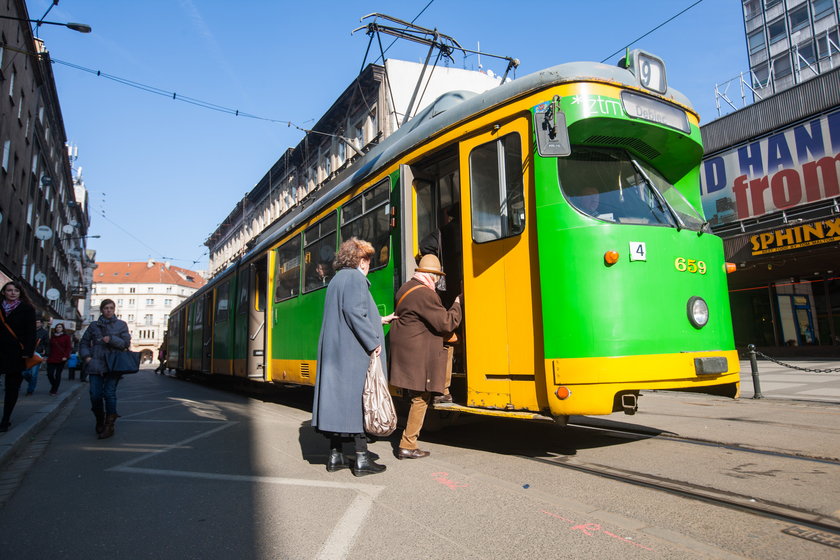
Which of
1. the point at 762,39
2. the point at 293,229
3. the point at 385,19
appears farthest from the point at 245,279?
the point at 762,39

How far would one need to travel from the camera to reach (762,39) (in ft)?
154

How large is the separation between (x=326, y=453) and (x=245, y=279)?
7.39 m

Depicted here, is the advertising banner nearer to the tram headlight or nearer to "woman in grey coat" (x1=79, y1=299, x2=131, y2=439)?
the tram headlight

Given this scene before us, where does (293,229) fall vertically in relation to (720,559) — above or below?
above

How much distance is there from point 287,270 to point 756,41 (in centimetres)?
5226

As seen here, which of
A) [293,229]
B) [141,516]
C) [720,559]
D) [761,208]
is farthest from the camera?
[761,208]

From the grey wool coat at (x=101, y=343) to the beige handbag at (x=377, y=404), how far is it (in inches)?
145

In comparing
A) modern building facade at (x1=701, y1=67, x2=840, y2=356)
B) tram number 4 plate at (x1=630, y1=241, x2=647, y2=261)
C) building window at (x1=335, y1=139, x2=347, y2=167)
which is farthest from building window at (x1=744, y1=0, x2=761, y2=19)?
tram number 4 plate at (x1=630, y1=241, x2=647, y2=261)

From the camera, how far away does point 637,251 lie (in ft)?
15.3

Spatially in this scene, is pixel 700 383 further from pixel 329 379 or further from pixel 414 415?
pixel 329 379

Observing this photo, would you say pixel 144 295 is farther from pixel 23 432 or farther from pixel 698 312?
pixel 698 312

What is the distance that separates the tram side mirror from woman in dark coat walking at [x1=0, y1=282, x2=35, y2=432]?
596 cm

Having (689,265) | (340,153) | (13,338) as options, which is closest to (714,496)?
(689,265)

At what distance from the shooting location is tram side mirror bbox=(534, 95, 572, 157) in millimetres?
4586
